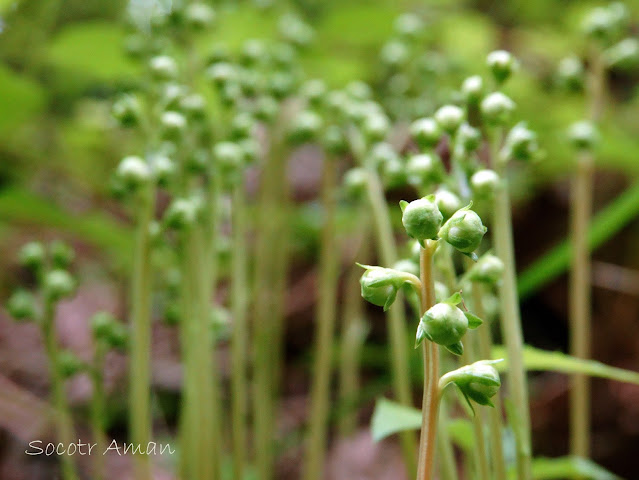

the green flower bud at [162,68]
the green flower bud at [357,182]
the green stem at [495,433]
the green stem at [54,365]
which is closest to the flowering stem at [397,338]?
the green flower bud at [357,182]

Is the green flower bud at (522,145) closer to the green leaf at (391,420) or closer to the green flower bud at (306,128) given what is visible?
the green leaf at (391,420)

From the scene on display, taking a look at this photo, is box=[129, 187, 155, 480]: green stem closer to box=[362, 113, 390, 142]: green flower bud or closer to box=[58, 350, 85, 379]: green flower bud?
box=[58, 350, 85, 379]: green flower bud

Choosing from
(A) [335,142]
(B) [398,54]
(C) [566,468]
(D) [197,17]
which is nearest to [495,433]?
(C) [566,468]

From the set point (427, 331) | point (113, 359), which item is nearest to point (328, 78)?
point (113, 359)

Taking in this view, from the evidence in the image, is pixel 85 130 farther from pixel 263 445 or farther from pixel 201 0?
pixel 263 445

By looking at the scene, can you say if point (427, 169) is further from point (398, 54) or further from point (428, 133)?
point (398, 54)

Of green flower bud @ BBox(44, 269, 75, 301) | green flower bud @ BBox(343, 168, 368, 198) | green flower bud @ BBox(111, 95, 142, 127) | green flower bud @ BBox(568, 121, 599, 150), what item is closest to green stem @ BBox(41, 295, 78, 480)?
green flower bud @ BBox(44, 269, 75, 301)
